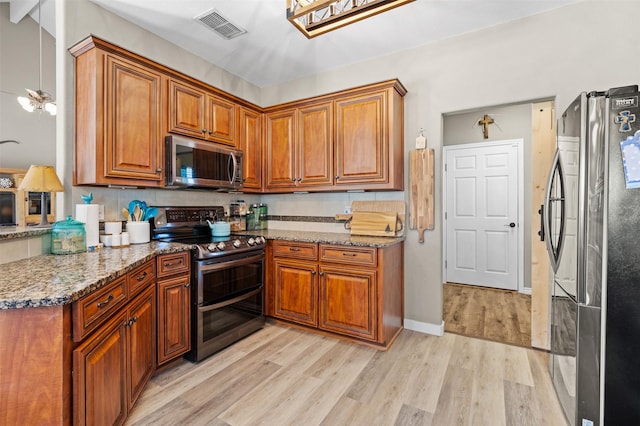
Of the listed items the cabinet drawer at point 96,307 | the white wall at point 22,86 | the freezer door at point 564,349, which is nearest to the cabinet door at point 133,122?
the cabinet drawer at point 96,307

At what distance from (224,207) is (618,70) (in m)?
3.67

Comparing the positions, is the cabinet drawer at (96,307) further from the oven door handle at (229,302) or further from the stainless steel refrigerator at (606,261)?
the stainless steel refrigerator at (606,261)

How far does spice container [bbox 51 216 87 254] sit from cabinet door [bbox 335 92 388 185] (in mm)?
2091

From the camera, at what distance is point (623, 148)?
143 cm

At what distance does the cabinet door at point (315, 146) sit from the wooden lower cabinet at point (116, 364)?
1807 millimetres

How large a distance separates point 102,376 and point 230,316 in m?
1.23

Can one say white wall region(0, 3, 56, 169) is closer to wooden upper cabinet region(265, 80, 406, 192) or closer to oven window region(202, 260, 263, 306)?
wooden upper cabinet region(265, 80, 406, 192)

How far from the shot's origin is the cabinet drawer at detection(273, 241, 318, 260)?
2791 millimetres

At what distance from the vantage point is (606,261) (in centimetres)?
144

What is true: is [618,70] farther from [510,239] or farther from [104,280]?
[104,280]

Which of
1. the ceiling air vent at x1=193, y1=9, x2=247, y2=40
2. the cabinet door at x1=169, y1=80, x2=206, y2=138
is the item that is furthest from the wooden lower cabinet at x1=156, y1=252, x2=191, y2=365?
the ceiling air vent at x1=193, y1=9, x2=247, y2=40

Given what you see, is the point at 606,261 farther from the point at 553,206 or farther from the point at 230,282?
the point at 230,282

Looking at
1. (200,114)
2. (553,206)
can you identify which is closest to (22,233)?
(200,114)

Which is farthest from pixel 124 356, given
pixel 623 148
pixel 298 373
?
pixel 623 148
